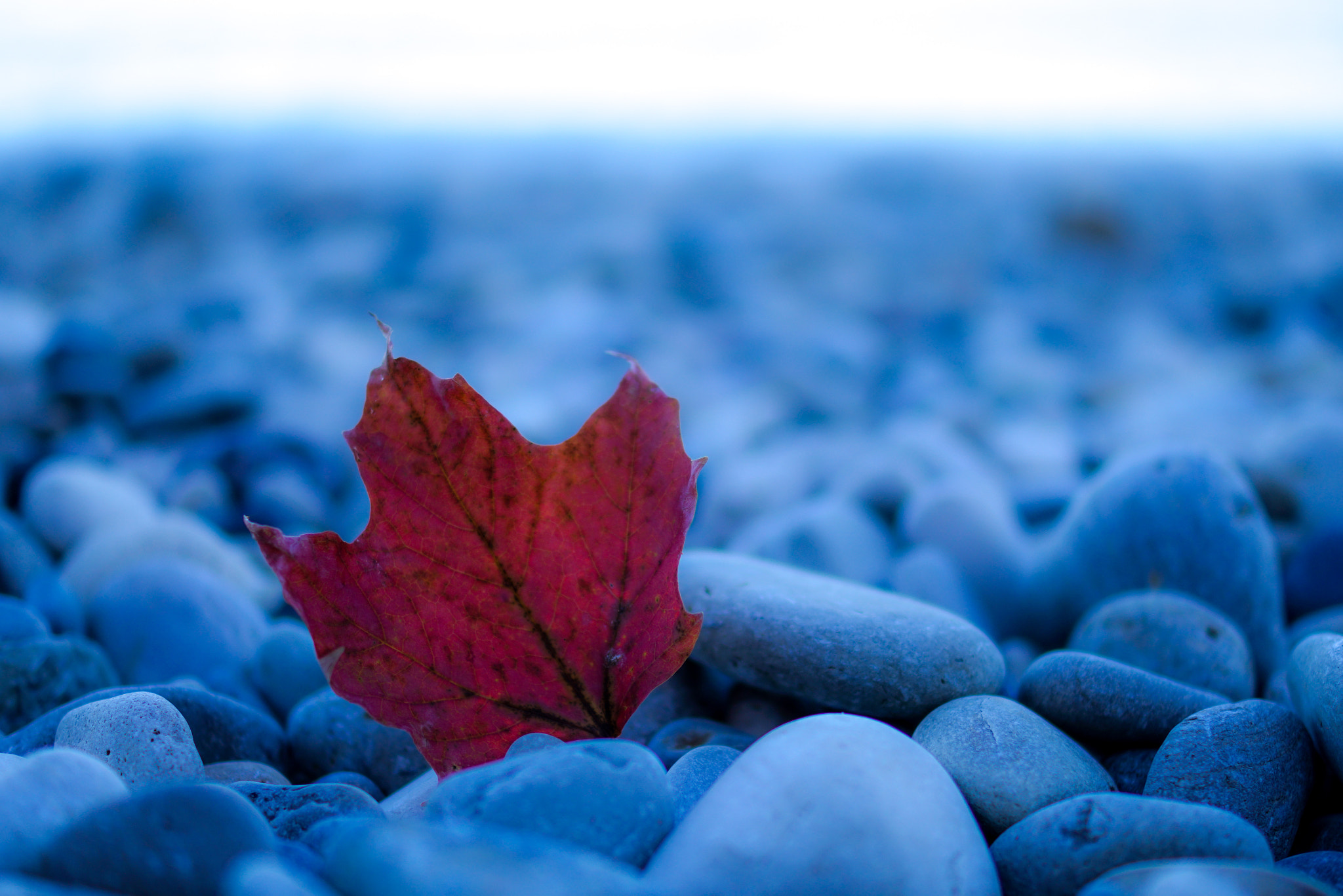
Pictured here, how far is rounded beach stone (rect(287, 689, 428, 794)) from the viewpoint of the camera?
47.9 inches

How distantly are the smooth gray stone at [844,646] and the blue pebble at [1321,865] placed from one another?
0.36 meters

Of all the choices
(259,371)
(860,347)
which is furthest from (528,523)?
(860,347)

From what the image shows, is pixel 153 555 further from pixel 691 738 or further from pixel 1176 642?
pixel 1176 642

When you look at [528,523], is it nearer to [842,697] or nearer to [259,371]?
[842,697]

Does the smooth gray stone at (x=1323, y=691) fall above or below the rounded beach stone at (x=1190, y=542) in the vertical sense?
below

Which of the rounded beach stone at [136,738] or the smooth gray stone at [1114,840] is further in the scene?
the rounded beach stone at [136,738]

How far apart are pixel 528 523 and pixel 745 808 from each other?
0.40 meters

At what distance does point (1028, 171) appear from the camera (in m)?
6.18

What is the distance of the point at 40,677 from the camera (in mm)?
1289

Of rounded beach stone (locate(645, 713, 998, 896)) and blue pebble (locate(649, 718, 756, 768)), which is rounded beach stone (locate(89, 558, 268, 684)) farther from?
rounded beach stone (locate(645, 713, 998, 896))

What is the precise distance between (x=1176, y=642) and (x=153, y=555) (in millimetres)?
1948

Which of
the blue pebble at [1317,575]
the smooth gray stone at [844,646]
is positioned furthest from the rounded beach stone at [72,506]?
the blue pebble at [1317,575]

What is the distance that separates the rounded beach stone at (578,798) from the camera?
78 centimetres

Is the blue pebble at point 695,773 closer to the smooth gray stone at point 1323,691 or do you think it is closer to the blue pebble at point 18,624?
the smooth gray stone at point 1323,691
